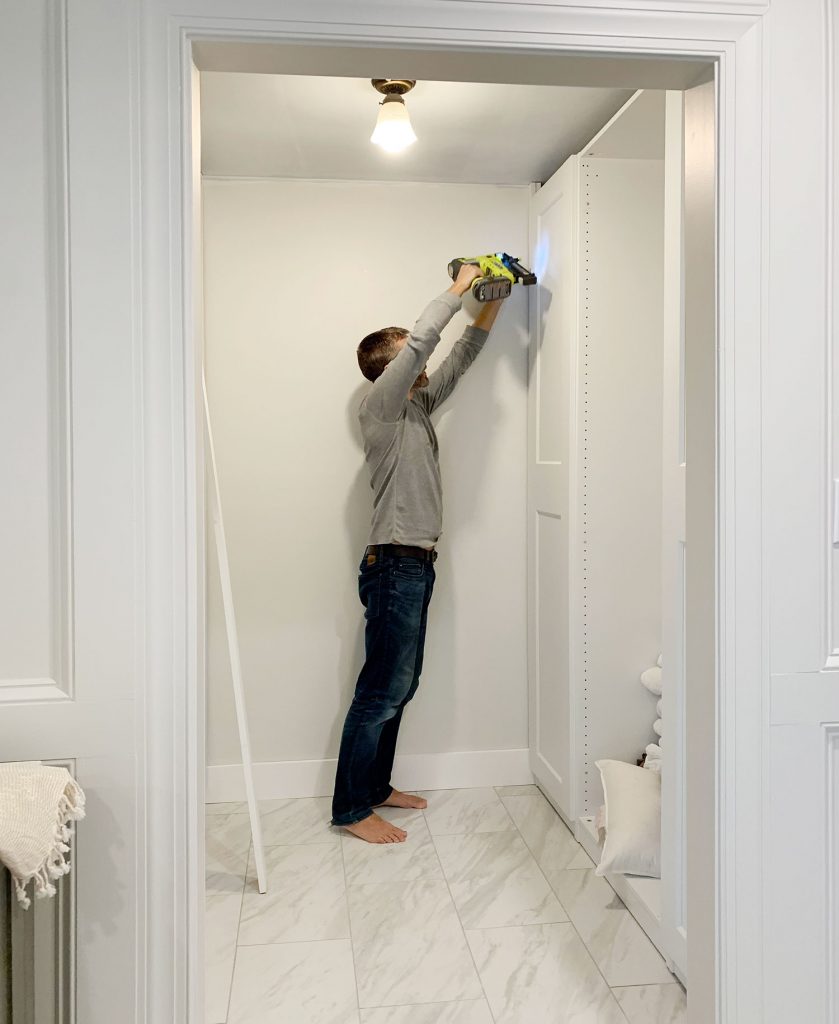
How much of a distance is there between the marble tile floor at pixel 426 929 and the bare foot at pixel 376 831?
0.10 feet

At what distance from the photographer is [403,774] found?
325cm

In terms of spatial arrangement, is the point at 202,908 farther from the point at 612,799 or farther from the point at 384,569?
the point at 384,569

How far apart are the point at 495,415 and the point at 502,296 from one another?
0.48 meters

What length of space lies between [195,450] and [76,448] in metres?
0.17

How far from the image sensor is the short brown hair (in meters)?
2.94

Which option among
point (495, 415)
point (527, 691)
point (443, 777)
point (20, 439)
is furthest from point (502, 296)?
point (20, 439)

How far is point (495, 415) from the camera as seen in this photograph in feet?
10.6

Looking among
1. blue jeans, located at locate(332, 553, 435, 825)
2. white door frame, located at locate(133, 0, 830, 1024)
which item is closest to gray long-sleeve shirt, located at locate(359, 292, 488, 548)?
blue jeans, located at locate(332, 553, 435, 825)

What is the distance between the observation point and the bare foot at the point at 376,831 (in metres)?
2.83

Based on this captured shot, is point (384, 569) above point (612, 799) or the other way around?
above

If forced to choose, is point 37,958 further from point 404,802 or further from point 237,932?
point 404,802

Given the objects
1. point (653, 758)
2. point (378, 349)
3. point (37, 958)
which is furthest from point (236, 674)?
point (37, 958)

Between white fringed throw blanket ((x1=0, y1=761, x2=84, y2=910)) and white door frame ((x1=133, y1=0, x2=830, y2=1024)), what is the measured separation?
0.15 meters

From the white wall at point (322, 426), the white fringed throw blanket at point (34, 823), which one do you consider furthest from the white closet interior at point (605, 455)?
the white fringed throw blanket at point (34, 823)
